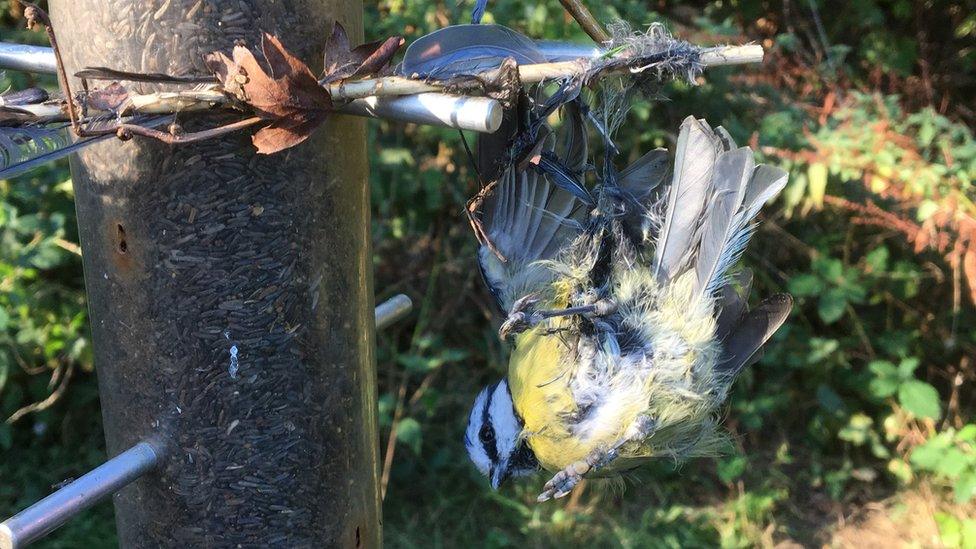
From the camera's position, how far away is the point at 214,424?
1.56 metres

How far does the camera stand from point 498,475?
2.07 meters

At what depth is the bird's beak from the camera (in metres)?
2.05

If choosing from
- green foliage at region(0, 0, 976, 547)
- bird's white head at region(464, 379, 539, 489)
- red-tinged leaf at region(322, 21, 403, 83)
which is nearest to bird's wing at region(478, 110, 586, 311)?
bird's white head at region(464, 379, 539, 489)

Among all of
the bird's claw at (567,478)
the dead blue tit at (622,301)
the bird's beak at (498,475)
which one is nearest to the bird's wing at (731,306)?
the dead blue tit at (622,301)

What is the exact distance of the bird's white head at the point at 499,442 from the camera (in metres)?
2.05

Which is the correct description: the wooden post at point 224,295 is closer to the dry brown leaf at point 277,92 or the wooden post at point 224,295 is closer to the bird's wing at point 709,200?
the dry brown leaf at point 277,92

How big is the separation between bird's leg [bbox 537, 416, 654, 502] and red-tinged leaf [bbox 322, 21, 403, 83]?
0.98m

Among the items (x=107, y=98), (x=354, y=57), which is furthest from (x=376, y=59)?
(x=107, y=98)

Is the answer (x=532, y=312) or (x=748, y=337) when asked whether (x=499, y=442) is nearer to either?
(x=532, y=312)

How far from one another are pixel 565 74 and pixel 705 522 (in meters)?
3.11

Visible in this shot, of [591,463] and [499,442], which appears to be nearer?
[591,463]

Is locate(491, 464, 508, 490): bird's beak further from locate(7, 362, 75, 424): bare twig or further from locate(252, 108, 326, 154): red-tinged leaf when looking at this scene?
locate(7, 362, 75, 424): bare twig

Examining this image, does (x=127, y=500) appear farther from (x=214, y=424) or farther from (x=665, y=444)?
(x=665, y=444)

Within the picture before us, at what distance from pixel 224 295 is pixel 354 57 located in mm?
493
